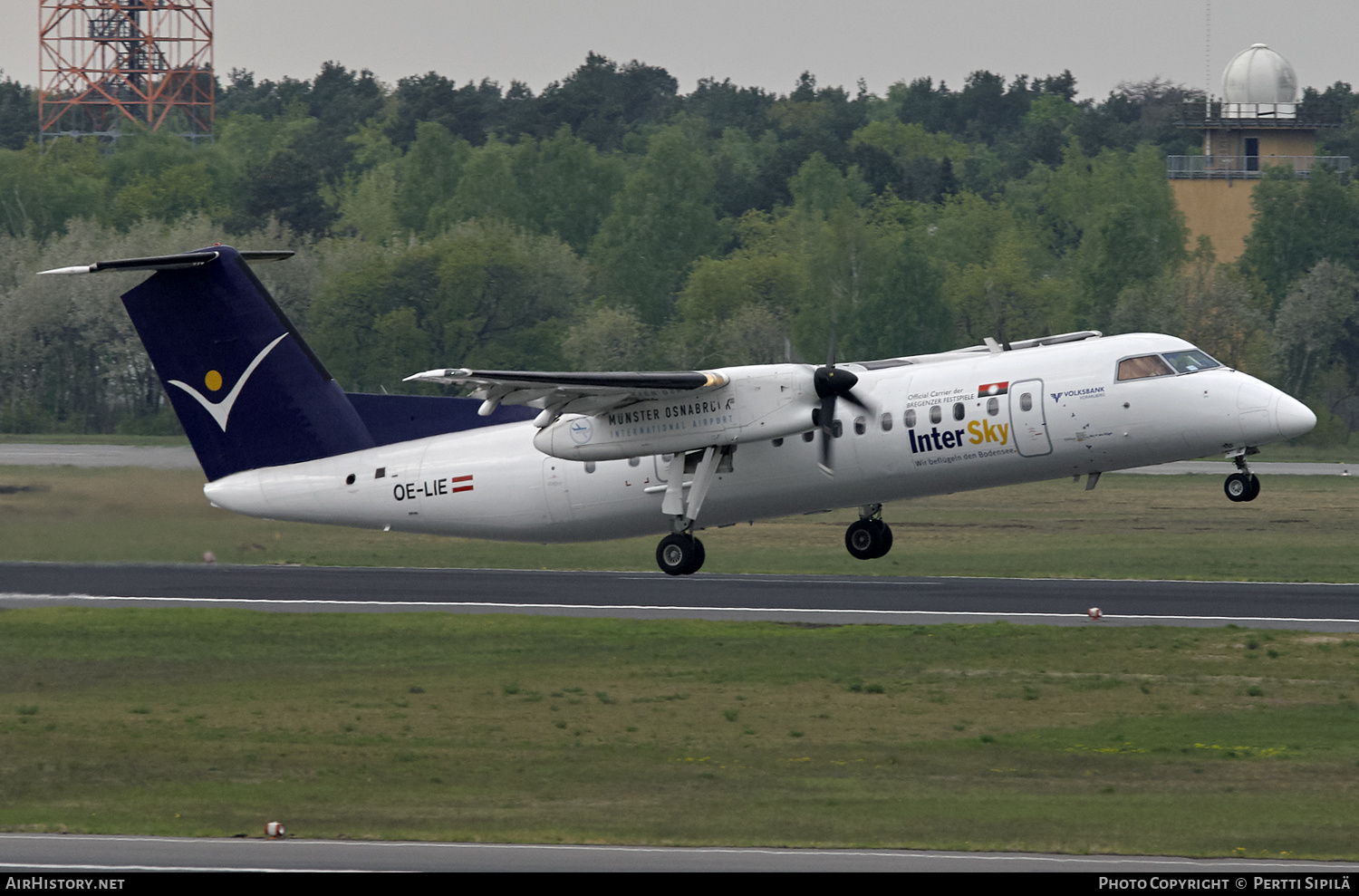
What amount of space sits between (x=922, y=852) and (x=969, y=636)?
1706 centimetres

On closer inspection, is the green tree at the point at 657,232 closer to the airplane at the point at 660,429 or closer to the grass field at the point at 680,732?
the grass field at the point at 680,732

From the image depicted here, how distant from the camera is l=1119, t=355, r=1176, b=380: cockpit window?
26.8 metres

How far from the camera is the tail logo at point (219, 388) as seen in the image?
3071cm

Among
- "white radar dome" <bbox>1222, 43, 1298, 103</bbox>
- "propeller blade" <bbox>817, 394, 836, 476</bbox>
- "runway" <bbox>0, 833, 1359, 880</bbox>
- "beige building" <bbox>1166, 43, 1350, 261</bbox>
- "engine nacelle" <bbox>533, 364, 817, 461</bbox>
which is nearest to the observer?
"runway" <bbox>0, 833, 1359, 880</bbox>

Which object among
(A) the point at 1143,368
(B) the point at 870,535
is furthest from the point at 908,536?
(A) the point at 1143,368

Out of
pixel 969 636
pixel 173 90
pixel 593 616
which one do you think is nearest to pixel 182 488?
pixel 593 616

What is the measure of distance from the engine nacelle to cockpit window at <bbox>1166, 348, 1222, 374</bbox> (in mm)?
6020

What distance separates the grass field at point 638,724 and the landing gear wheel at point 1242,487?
5.00 metres

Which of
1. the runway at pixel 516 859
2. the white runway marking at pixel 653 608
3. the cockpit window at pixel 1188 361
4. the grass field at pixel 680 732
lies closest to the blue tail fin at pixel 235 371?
the grass field at pixel 680 732

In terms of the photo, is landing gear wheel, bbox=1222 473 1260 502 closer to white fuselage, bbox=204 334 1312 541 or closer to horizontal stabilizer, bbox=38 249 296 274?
→ white fuselage, bbox=204 334 1312 541

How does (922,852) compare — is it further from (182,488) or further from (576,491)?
(182,488)

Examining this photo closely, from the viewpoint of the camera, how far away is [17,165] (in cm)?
10112

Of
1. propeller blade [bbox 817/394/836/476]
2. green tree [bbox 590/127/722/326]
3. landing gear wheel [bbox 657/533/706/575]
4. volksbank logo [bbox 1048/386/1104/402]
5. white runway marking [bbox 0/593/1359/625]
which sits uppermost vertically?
green tree [bbox 590/127/722/326]

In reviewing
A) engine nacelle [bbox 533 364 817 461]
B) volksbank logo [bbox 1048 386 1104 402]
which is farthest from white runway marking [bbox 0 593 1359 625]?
volksbank logo [bbox 1048 386 1104 402]
